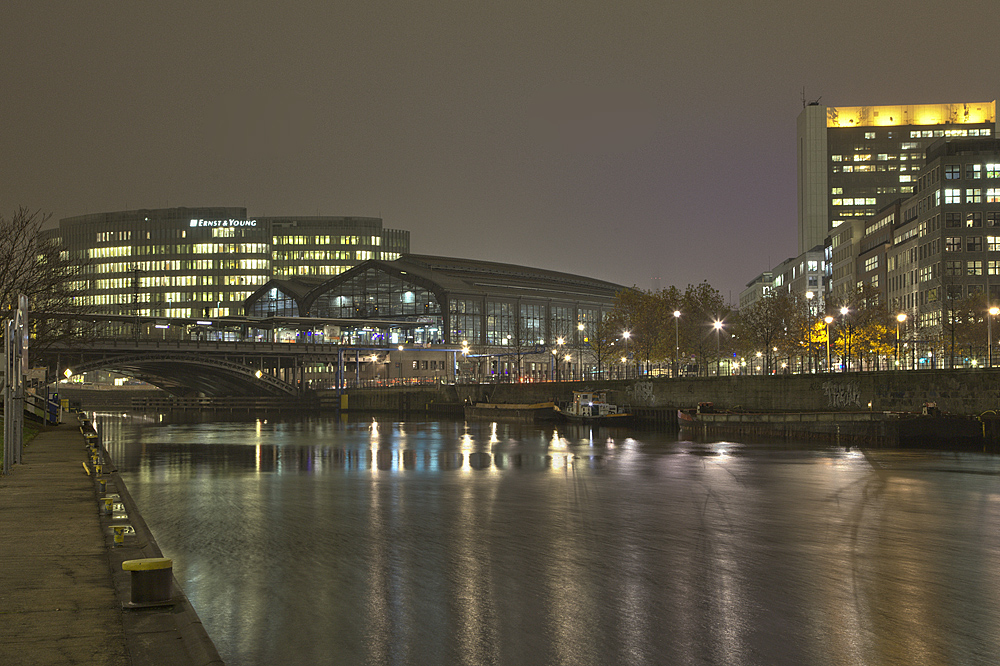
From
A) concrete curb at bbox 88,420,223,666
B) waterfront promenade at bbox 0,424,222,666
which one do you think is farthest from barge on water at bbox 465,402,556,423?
concrete curb at bbox 88,420,223,666

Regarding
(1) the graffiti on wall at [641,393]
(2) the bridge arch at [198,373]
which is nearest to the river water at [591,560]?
(1) the graffiti on wall at [641,393]

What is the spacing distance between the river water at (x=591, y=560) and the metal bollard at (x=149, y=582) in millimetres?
1632

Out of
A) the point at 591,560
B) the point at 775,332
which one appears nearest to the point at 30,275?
the point at 591,560

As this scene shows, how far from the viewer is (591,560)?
23.8 meters

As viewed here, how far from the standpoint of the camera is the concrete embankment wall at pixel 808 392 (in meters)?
61.8

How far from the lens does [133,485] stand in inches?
1695

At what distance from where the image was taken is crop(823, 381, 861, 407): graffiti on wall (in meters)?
70.2

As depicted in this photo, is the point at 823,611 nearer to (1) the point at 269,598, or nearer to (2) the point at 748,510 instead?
(1) the point at 269,598

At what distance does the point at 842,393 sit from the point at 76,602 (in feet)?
215

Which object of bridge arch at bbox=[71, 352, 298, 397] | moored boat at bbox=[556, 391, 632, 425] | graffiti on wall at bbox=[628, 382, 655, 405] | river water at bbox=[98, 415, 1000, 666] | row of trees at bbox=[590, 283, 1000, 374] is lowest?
river water at bbox=[98, 415, 1000, 666]

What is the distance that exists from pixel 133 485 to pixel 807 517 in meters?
29.1

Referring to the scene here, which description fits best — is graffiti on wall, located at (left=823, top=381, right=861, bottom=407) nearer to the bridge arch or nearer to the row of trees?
the row of trees

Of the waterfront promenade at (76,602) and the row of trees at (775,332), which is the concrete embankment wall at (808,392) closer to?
the row of trees at (775,332)

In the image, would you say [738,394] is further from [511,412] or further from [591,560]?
[591,560]
